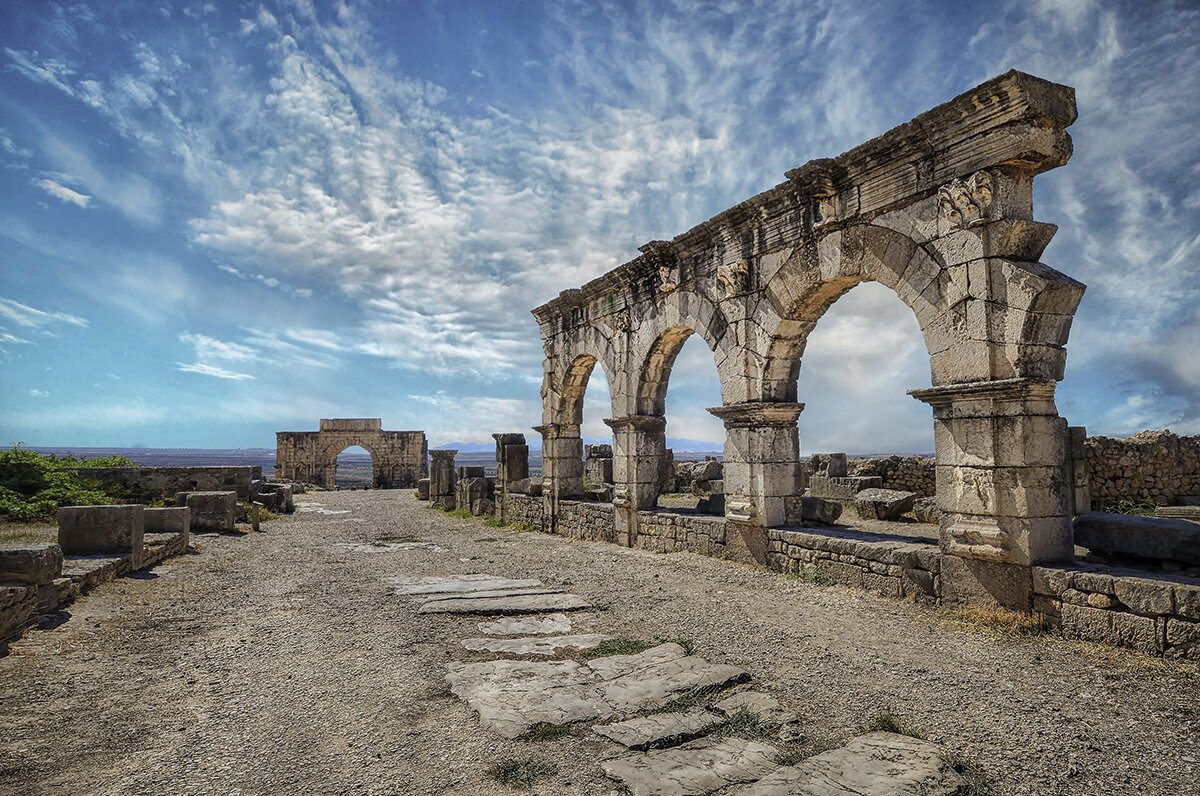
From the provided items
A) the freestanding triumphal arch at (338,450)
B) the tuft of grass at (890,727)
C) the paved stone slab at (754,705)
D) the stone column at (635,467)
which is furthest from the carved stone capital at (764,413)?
the freestanding triumphal arch at (338,450)

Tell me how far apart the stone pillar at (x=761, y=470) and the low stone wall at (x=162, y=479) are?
11877 millimetres

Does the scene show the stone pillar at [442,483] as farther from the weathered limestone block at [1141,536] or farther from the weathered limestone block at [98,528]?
the weathered limestone block at [1141,536]

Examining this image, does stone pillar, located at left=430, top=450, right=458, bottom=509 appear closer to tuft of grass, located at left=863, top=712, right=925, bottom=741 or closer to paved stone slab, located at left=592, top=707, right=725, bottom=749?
paved stone slab, located at left=592, top=707, right=725, bottom=749

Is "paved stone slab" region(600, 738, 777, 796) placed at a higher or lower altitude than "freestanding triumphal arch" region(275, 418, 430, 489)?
lower

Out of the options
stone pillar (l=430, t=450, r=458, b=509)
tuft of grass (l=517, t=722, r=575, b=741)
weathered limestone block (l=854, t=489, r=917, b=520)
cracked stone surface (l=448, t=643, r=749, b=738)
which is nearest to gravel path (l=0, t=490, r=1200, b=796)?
tuft of grass (l=517, t=722, r=575, b=741)

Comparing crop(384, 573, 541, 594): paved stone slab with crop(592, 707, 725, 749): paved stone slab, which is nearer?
crop(592, 707, 725, 749): paved stone slab

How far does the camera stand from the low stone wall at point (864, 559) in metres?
5.98

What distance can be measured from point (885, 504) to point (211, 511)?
1233cm

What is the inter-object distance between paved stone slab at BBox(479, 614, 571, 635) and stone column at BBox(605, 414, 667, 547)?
4.72m

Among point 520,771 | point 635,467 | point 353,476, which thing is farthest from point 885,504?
point 353,476

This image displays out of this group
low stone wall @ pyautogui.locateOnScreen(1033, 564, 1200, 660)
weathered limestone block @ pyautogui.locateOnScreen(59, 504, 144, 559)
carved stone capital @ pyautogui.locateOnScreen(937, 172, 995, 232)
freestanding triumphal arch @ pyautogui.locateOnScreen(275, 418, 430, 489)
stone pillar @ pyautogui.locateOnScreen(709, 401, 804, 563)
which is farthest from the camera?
freestanding triumphal arch @ pyautogui.locateOnScreen(275, 418, 430, 489)

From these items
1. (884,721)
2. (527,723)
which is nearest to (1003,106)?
(884,721)

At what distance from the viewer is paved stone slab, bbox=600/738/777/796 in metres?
2.81

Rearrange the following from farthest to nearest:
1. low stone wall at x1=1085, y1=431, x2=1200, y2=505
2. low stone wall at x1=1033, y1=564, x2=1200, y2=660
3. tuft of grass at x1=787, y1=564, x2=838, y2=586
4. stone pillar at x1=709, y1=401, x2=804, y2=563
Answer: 1. low stone wall at x1=1085, y1=431, x2=1200, y2=505
2. stone pillar at x1=709, y1=401, x2=804, y2=563
3. tuft of grass at x1=787, y1=564, x2=838, y2=586
4. low stone wall at x1=1033, y1=564, x2=1200, y2=660
